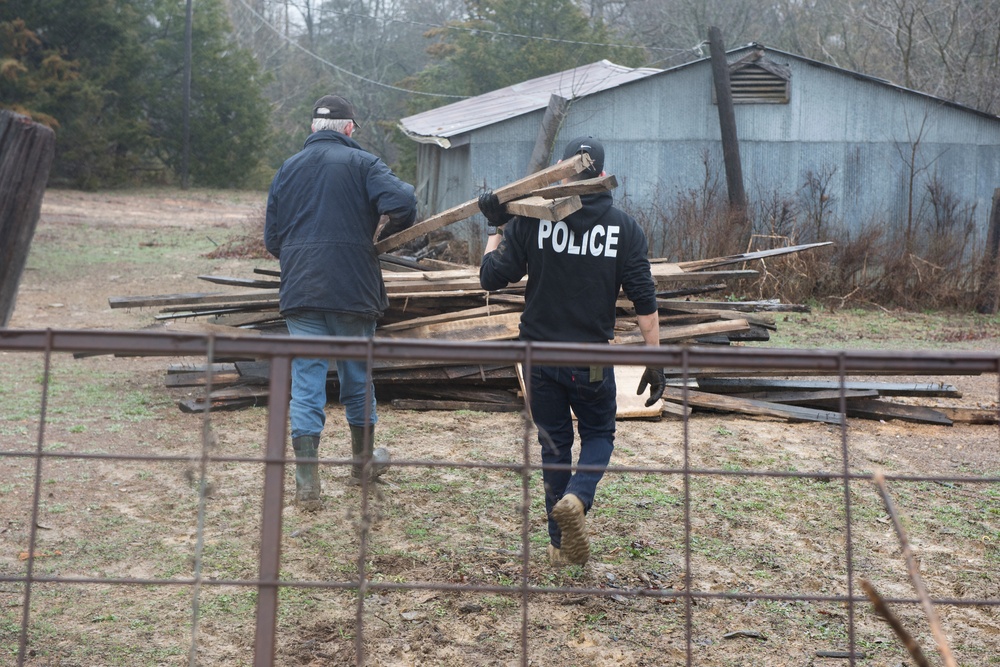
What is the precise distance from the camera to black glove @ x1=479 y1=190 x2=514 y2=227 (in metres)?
4.49

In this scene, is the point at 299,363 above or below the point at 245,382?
above

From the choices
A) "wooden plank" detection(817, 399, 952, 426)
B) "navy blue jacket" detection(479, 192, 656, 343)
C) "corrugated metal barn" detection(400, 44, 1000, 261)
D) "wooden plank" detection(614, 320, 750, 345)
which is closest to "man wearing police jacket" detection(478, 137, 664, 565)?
"navy blue jacket" detection(479, 192, 656, 343)

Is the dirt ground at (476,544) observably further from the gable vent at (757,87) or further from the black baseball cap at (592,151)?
the gable vent at (757,87)

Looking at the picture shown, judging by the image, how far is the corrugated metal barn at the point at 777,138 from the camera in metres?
16.7

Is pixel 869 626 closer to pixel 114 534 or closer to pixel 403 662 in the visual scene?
pixel 403 662

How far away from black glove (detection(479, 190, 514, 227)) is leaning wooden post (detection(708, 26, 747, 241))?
1201 cm

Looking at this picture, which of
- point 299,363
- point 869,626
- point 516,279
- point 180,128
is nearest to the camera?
point 869,626

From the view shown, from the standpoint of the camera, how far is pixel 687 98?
1698 cm

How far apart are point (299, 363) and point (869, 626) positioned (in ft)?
9.74

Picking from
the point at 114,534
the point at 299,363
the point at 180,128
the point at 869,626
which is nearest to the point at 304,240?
the point at 299,363

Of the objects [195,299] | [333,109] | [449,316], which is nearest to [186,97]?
[195,299]

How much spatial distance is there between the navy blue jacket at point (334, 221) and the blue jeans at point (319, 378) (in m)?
0.09

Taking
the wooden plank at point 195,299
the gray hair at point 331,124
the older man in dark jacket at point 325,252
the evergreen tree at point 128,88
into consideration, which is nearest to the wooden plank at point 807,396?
the older man in dark jacket at point 325,252

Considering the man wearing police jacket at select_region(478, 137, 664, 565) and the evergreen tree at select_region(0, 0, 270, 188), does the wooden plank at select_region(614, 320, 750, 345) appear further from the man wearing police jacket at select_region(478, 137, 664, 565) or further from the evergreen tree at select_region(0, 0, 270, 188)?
the evergreen tree at select_region(0, 0, 270, 188)
